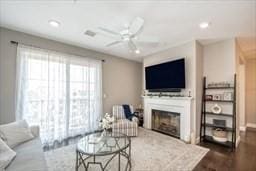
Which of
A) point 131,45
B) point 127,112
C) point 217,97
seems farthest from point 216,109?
point 131,45

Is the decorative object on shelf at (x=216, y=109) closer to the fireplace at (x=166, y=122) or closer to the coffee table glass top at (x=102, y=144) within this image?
the fireplace at (x=166, y=122)

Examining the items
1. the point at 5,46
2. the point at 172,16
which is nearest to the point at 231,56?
the point at 172,16

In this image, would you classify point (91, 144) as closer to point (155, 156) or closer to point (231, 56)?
point (155, 156)

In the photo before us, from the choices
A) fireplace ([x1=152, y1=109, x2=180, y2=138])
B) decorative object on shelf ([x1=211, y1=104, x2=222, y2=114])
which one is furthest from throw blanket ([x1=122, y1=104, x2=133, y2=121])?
decorative object on shelf ([x1=211, y1=104, x2=222, y2=114])

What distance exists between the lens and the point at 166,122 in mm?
4312

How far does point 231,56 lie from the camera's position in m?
3.47

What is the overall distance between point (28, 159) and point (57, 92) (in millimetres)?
1990

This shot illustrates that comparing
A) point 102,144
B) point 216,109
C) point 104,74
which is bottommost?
point 102,144

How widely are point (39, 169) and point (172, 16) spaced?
2.93 meters

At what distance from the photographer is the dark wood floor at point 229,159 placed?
240cm

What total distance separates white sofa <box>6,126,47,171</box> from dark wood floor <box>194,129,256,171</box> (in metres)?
2.36

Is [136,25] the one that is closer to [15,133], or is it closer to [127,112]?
[15,133]

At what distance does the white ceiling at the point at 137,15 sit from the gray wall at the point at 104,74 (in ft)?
0.76

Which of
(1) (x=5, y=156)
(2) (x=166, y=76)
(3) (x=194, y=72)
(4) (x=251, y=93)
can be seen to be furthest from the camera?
(4) (x=251, y=93)
